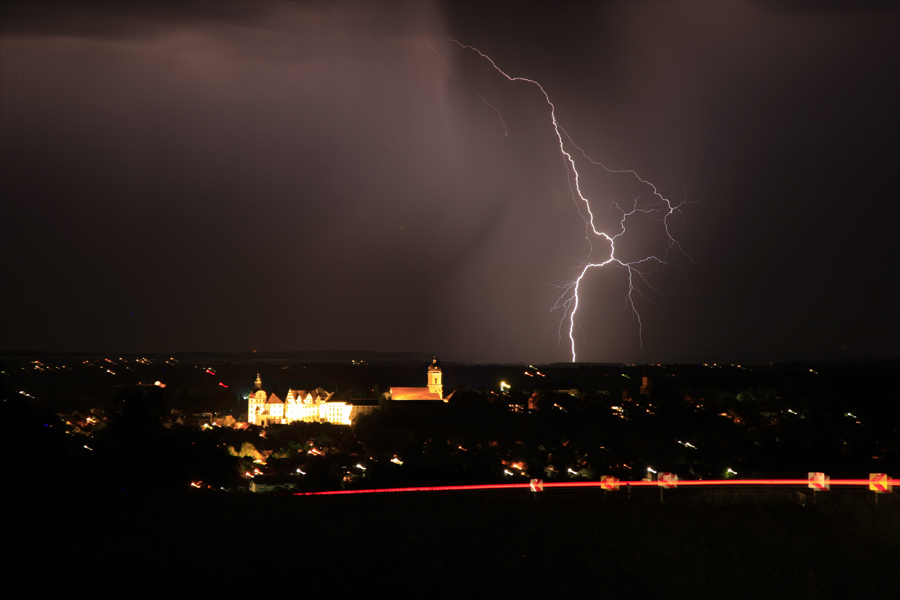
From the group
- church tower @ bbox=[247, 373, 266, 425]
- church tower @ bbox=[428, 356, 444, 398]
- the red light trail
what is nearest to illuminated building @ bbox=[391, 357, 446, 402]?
church tower @ bbox=[428, 356, 444, 398]

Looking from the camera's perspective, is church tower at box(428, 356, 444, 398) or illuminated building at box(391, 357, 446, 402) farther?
church tower at box(428, 356, 444, 398)

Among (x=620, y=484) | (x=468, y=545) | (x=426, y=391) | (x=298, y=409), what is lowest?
(x=298, y=409)

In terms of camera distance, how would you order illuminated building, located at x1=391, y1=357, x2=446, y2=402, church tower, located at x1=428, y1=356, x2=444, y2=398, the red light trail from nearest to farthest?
the red light trail
illuminated building, located at x1=391, y1=357, x2=446, y2=402
church tower, located at x1=428, y1=356, x2=444, y2=398

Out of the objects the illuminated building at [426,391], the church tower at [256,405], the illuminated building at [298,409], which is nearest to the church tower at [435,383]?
the illuminated building at [426,391]

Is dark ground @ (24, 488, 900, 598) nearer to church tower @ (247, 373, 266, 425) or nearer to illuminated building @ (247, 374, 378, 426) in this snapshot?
illuminated building @ (247, 374, 378, 426)

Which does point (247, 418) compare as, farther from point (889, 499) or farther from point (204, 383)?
point (889, 499)

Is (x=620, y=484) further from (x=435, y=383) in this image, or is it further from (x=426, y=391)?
(x=435, y=383)

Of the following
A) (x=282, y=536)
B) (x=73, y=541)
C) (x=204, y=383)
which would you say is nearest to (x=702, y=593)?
(x=282, y=536)

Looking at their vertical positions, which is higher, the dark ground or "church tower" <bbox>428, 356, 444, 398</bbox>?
the dark ground

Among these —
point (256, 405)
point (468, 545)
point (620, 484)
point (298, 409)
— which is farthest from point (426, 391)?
point (468, 545)
